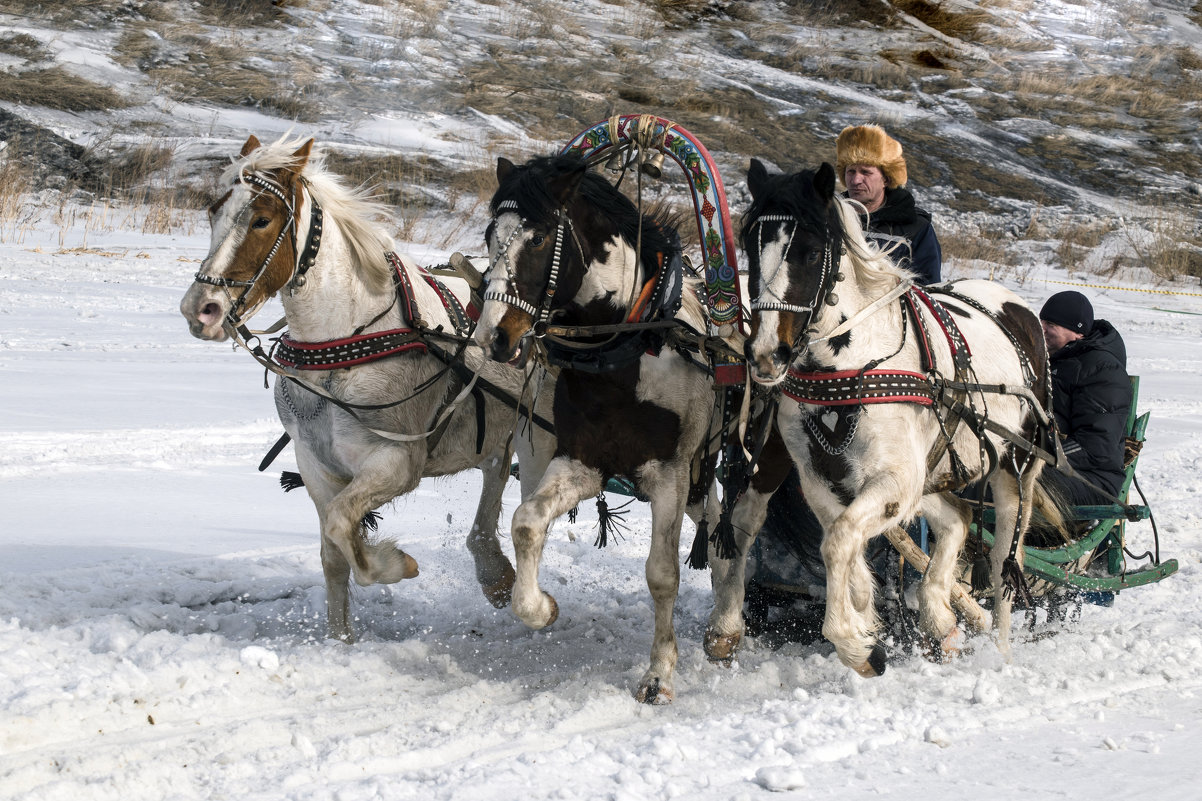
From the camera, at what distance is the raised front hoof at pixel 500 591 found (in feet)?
17.8

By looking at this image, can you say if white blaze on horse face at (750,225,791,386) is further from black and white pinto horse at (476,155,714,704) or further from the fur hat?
the fur hat

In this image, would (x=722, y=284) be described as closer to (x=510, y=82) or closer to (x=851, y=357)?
(x=851, y=357)

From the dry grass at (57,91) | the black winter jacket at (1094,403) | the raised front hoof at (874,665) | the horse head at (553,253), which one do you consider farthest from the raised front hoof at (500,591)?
the dry grass at (57,91)

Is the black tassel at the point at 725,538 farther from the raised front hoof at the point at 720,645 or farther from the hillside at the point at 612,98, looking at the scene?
the hillside at the point at 612,98

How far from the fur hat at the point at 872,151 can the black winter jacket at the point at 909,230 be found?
10 cm

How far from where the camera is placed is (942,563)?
459cm

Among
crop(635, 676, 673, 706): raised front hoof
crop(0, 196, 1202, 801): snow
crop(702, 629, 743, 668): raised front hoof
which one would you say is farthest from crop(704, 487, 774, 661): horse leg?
crop(635, 676, 673, 706): raised front hoof

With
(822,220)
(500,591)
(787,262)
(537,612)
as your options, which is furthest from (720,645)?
(822,220)

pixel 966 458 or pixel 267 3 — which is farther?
pixel 267 3

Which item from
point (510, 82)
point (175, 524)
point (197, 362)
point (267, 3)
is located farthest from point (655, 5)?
point (175, 524)

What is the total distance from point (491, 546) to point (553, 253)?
2.04 meters

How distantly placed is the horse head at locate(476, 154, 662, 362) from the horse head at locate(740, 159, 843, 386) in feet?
1.87

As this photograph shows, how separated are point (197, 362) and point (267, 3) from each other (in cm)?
1597

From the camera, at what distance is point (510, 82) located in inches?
850
